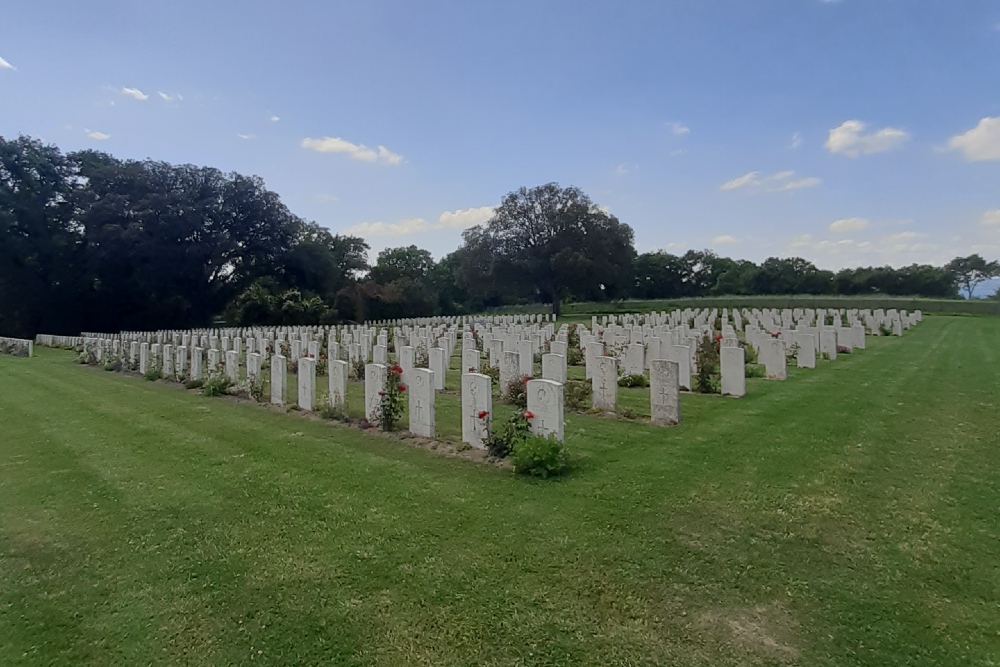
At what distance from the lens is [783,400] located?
862 centimetres

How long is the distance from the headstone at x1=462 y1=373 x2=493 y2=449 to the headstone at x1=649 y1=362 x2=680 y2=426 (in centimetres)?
238

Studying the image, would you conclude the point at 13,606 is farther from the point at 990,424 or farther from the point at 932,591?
the point at 990,424

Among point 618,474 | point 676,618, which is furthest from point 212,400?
point 676,618

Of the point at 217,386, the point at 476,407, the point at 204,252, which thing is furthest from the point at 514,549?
the point at 204,252

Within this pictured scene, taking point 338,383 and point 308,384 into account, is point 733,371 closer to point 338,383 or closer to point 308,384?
point 338,383

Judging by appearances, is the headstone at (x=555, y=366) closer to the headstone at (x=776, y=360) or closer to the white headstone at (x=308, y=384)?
the white headstone at (x=308, y=384)

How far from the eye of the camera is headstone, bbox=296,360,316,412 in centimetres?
889

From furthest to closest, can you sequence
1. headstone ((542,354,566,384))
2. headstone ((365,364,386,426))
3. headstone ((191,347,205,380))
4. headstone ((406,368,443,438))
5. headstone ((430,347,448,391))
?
headstone ((191,347,205,380))
headstone ((430,347,448,391))
headstone ((542,354,566,384))
headstone ((365,364,386,426))
headstone ((406,368,443,438))

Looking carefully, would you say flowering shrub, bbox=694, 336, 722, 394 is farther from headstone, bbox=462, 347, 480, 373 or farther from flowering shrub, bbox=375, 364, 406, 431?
flowering shrub, bbox=375, 364, 406, 431

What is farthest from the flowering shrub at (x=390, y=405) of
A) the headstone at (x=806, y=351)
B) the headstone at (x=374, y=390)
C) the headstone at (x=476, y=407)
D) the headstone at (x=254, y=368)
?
the headstone at (x=806, y=351)

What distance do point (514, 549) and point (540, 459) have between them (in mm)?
1640

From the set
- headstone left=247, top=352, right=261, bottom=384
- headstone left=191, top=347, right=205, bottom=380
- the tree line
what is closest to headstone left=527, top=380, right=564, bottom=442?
headstone left=247, top=352, right=261, bottom=384

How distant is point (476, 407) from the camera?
21.4ft

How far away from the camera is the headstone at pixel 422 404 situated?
274 inches
